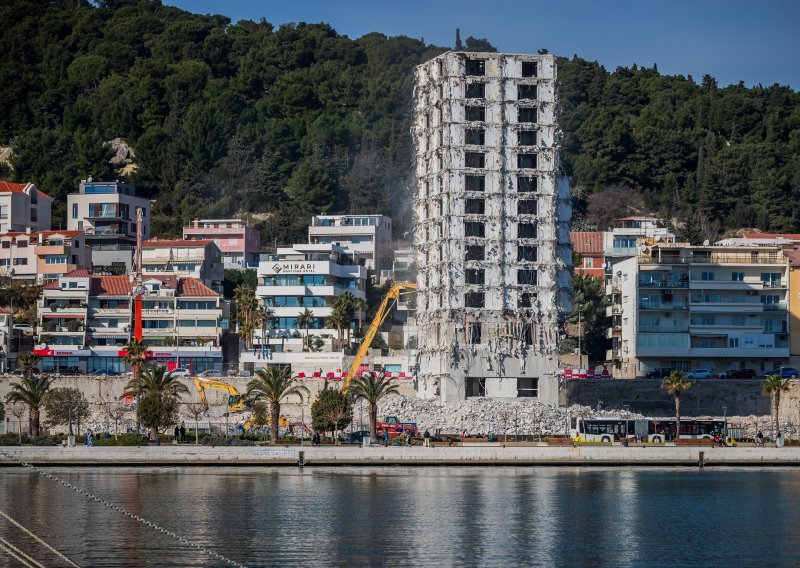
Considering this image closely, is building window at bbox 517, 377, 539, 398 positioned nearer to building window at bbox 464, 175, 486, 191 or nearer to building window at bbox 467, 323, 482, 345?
building window at bbox 467, 323, 482, 345

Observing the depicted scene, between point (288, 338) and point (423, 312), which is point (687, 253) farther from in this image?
point (288, 338)

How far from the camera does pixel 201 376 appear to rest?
461 feet

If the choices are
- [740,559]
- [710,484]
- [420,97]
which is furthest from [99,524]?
[420,97]

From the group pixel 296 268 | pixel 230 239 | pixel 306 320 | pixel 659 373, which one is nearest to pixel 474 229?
pixel 659 373

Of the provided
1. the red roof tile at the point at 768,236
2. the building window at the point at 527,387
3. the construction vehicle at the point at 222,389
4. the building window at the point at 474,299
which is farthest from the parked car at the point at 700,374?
the construction vehicle at the point at 222,389

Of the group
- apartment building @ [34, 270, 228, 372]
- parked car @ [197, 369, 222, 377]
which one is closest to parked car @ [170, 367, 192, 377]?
parked car @ [197, 369, 222, 377]

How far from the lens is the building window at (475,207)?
13088cm

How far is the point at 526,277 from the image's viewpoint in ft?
430

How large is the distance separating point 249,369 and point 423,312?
2593cm

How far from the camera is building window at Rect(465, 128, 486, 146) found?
130750 mm

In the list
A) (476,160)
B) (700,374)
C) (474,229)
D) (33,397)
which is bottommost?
(33,397)

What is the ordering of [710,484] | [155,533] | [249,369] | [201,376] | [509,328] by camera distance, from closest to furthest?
[155,533], [710,484], [509,328], [201,376], [249,369]

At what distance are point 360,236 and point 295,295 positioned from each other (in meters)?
33.5

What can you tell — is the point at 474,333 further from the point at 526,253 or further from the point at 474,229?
the point at 474,229
